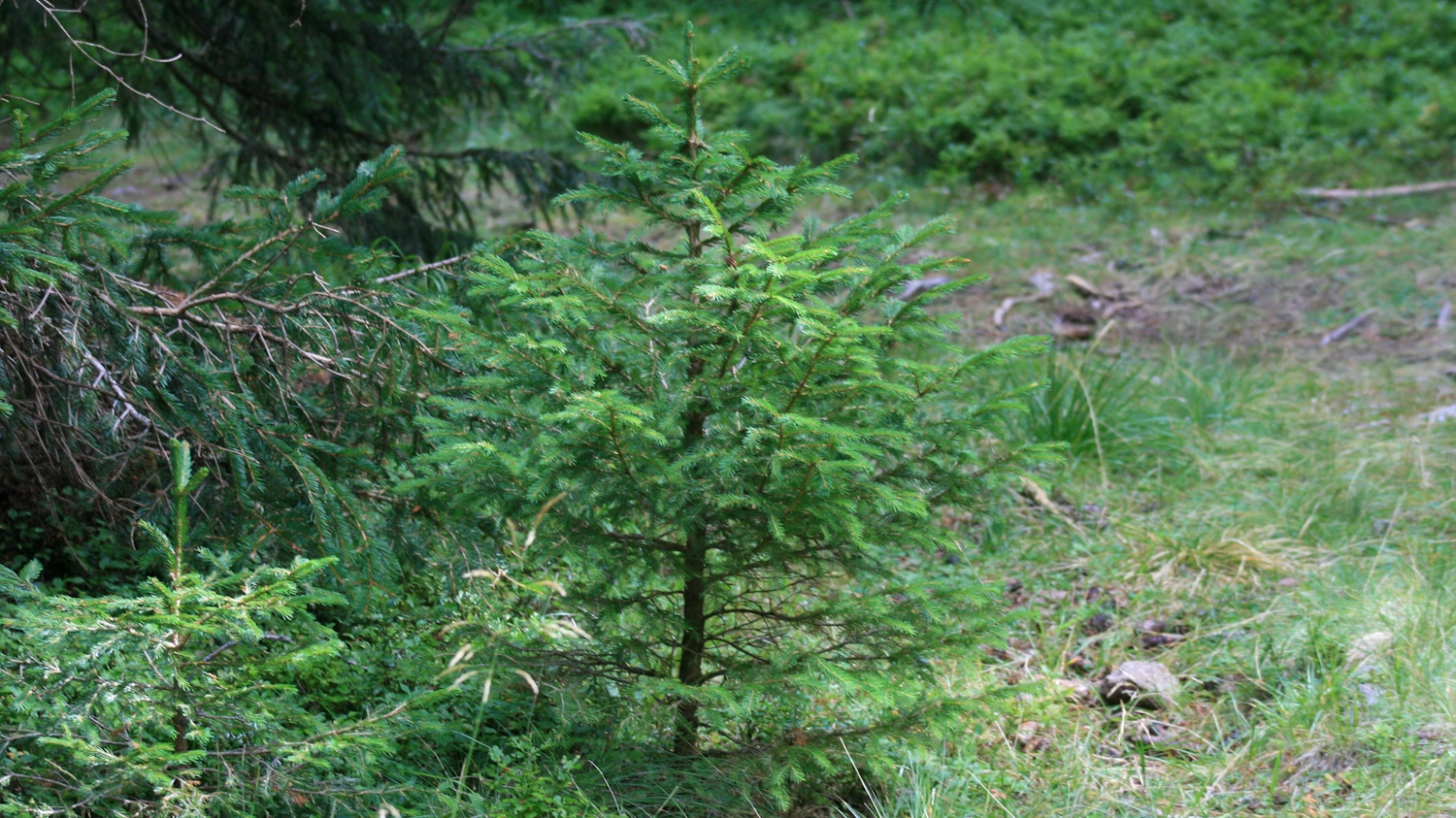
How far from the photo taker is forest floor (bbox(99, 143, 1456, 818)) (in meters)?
2.65

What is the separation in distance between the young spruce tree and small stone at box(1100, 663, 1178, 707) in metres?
0.98

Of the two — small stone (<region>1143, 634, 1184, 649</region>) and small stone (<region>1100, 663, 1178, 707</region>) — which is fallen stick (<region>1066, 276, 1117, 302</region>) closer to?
small stone (<region>1143, 634, 1184, 649</region>)

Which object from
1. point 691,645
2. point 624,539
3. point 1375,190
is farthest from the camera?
point 1375,190

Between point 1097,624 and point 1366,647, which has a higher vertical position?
point 1366,647

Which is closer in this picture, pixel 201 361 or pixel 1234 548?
pixel 201 361

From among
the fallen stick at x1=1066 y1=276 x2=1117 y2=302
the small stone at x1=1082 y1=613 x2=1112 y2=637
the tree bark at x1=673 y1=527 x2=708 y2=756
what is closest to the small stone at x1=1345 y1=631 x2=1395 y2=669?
the small stone at x1=1082 y1=613 x2=1112 y2=637

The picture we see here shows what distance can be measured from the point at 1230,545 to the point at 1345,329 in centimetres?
333

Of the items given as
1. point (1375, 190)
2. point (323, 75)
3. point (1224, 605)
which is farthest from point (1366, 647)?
point (1375, 190)

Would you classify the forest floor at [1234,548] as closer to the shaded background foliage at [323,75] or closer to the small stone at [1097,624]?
the small stone at [1097,624]

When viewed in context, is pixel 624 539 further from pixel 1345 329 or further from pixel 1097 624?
pixel 1345 329

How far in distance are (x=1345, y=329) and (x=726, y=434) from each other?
18.2 ft

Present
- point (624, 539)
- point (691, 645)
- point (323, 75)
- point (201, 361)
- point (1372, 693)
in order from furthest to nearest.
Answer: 1. point (323, 75)
2. point (1372, 693)
3. point (201, 361)
4. point (691, 645)
5. point (624, 539)

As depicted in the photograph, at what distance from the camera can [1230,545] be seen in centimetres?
378

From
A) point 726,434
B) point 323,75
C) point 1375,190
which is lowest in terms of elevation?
point 1375,190
